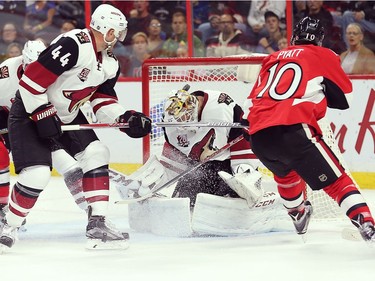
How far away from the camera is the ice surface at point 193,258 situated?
3688mm

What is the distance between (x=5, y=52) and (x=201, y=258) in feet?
12.1

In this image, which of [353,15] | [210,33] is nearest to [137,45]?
[210,33]

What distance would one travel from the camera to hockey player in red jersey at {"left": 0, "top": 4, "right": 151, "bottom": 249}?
13.7 ft

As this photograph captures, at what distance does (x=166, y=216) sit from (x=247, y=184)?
0.39 meters

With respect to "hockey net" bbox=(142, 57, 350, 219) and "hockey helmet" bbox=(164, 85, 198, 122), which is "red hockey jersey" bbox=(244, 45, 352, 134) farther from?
"hockey net" bbox=(142, 57, 350, 219)

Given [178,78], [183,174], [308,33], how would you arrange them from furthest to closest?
[178,78] → [183,174] → [308,33]

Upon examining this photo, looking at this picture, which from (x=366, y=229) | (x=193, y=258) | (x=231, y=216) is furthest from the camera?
(x=231, y=216)

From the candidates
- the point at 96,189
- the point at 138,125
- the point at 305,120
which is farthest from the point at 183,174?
the point at 305,120

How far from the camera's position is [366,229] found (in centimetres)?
391

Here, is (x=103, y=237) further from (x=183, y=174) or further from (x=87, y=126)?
(x=183, y=174)

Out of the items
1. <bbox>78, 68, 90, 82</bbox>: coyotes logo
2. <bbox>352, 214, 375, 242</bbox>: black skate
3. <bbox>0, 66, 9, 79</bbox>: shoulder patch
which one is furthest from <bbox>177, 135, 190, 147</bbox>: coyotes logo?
<bbox>352, 214, 375, 242</bbox>: black skate

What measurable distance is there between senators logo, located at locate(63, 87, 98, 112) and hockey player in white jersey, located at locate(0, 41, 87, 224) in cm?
24

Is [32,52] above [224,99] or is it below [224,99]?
above

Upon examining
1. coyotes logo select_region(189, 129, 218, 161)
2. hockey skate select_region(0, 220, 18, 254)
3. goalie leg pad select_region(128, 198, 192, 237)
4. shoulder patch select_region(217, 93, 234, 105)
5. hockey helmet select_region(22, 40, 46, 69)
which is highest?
hockey helmet select_region(22, 40, 46, 69)
